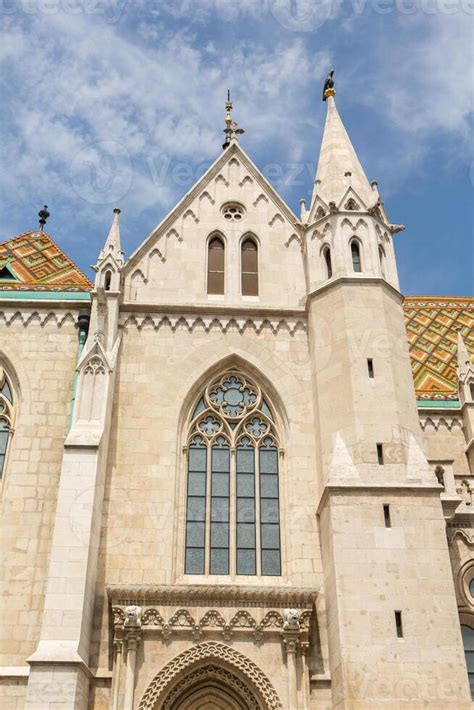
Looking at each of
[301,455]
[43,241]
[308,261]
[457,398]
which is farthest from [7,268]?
[457,398]

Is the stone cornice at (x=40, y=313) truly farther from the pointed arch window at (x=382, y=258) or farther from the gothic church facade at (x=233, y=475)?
the pointed arch window at (x=382, y=258)

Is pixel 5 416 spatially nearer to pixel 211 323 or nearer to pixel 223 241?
pixel 211 323

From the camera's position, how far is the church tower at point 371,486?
12453mm

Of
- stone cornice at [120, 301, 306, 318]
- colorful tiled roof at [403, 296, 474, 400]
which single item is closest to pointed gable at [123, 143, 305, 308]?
Result: stone cornice at [120, 301, 306, 318]

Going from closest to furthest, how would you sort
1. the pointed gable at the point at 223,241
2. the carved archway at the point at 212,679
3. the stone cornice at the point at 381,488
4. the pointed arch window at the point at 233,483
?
the carved archway at the point at 212,679 < the stone cornice at the point at 381,488 < the pointed arch window at the point at 233,483 < the pointed gable at the point at 223,241

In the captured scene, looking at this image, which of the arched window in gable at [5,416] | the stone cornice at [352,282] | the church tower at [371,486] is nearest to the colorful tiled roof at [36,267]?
the arched window in gable at [5,416]

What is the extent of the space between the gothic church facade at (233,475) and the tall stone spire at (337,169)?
0.08 m

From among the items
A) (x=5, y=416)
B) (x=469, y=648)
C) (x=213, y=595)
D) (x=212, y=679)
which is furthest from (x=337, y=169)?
(x=212, y=679)

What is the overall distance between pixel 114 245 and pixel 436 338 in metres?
12.5

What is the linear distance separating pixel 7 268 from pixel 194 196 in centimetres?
568

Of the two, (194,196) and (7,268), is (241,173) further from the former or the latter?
(7,268)

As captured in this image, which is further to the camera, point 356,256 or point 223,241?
point 223,241

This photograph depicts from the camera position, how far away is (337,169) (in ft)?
64.5

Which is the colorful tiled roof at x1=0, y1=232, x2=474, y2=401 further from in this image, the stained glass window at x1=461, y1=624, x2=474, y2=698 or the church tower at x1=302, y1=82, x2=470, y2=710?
the stained glass window at x1=461, y1=624, x2=474, y2=698
